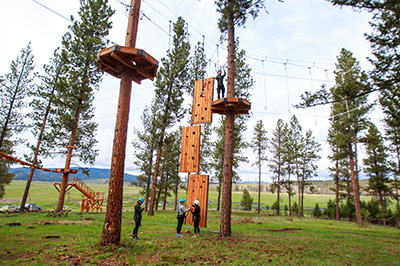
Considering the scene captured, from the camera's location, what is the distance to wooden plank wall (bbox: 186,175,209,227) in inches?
395

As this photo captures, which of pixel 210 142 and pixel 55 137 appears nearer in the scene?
pixel 55 137

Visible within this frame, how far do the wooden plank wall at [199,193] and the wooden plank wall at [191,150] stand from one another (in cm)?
46

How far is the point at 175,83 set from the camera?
20.5 meters

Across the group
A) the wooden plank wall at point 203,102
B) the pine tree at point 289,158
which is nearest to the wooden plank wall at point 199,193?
the wooden plank wall at point 203,102

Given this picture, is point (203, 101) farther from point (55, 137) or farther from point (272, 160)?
point (272, 160)

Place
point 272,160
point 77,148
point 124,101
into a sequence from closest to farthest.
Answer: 1. point 124,101
2. point 77,148
3. point 272,160

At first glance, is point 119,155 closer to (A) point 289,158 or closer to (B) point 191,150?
(B) point 191,150

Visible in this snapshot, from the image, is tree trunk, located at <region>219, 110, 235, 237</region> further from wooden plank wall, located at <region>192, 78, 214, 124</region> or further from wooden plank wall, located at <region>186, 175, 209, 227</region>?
wooden plank wall, located at <region>192, 78, 214, 124</region>

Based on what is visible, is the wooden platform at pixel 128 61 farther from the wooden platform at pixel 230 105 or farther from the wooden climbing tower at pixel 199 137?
the wooden climbing tower at pixel 199 137

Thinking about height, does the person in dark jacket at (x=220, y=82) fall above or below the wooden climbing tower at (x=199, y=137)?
above

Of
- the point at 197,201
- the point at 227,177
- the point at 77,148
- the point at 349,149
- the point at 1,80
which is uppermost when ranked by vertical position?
the point at 1,80

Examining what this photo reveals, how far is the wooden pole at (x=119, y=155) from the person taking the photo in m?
6.57

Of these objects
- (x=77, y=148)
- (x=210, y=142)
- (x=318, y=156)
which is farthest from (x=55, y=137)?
(x=318, y=156)

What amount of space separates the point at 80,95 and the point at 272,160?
29353 millimetres
